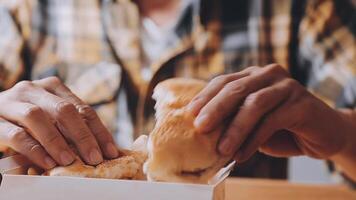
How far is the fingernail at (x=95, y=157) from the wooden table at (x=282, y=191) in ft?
1.16

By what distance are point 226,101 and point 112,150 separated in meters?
0.09

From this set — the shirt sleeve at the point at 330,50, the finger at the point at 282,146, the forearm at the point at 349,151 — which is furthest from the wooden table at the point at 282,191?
the shirt sleeve at the point at 330,50

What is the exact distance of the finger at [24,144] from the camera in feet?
1.29

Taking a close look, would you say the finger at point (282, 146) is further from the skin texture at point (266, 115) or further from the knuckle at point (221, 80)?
the knuckle at point (221, 80)

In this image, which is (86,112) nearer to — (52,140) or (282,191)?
(52,140)

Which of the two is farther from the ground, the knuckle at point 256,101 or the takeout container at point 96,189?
the knuckle at point 256,101

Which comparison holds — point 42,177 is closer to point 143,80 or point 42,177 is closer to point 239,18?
point 143,80

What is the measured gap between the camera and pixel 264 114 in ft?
1.45

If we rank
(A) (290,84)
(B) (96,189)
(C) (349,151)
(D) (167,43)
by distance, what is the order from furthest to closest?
(D) (167,43) < (C) (349,151) < (A) (290,84) < (B) (96,189)

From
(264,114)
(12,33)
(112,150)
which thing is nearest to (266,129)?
(264,114)

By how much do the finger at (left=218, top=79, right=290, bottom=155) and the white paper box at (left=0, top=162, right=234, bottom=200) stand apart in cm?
3

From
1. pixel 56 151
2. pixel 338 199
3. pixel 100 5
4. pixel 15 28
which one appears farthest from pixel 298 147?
pixel 15 28

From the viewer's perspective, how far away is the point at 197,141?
0.38m

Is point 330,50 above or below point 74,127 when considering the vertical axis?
below
